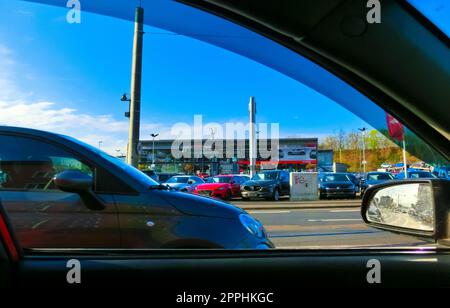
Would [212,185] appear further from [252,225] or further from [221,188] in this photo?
[252,225]

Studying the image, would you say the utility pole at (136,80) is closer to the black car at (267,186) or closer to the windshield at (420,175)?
the black car at (267,186)

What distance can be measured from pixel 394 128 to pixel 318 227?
1.16 meters

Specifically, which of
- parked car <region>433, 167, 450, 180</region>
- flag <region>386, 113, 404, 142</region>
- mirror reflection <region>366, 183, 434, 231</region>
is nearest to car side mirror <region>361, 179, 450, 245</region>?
mirror reflection <region>366, 183, 434, 231</region>

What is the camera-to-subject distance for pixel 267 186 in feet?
9.64

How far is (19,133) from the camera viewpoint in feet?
6.48

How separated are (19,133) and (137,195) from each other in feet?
3.23

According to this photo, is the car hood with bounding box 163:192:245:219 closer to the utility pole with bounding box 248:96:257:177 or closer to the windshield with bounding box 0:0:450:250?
the windshield with bounding box 0:0:450:250

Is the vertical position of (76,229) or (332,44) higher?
(332,44)

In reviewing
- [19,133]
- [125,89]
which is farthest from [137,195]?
[125,89]

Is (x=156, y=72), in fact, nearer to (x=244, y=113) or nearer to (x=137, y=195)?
(x=244, y=113)

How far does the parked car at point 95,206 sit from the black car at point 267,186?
17 cm

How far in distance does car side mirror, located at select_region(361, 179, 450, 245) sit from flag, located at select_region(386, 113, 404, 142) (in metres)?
0.26
